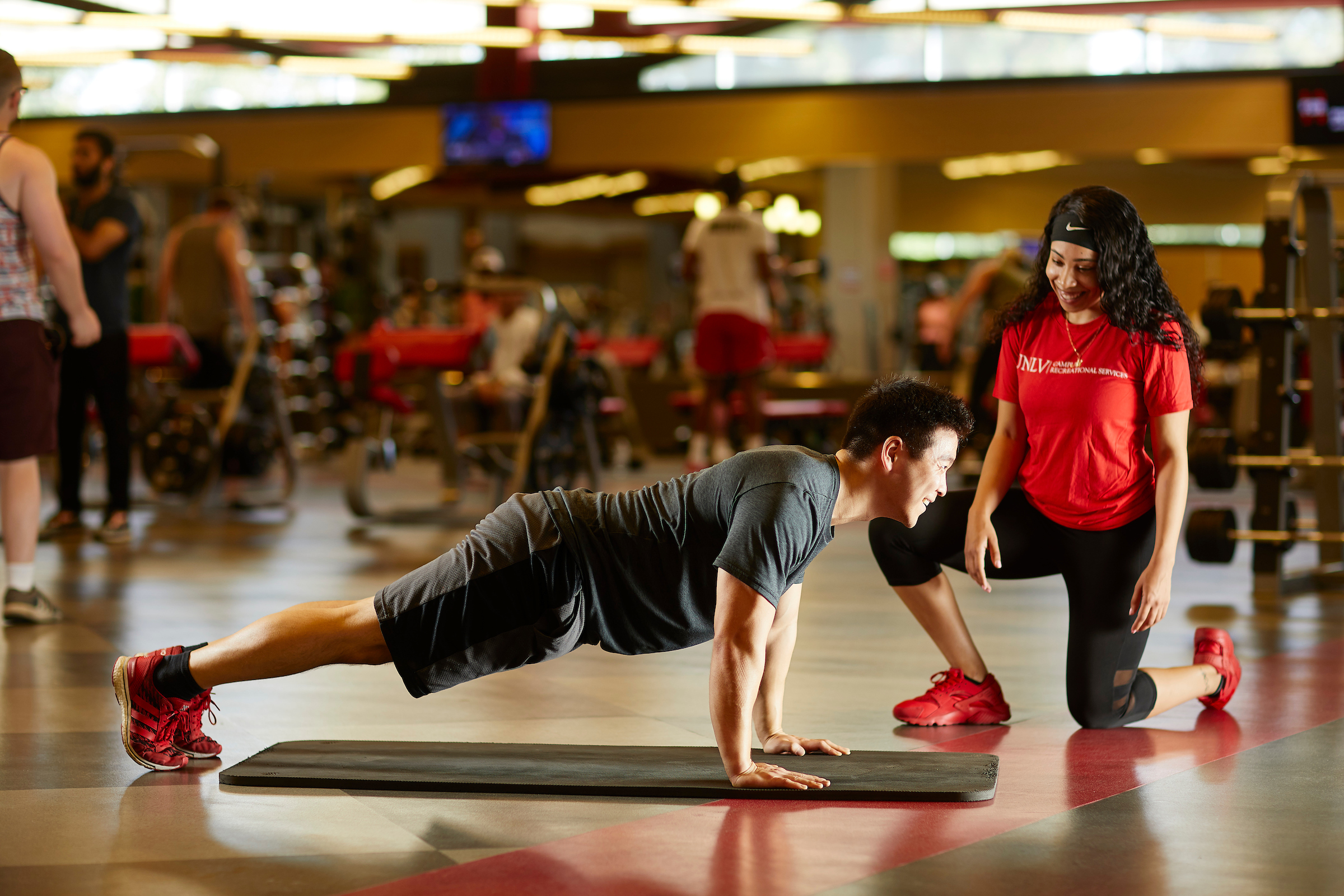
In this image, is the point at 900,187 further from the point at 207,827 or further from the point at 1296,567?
the point at 207,827

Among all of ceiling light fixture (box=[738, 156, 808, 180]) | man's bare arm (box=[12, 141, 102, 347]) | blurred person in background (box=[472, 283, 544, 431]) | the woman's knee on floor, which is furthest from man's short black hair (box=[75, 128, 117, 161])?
ceiling light fixture (box=[738, 156, 808, 180])

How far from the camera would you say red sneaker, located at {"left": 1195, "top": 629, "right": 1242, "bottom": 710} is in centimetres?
327

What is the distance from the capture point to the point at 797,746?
271 cm

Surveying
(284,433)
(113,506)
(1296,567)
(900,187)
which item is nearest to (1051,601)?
(1296,567)

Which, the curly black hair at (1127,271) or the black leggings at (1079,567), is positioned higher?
the curly black hair at (1127,271)

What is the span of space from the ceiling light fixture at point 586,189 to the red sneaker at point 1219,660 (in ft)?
43.9

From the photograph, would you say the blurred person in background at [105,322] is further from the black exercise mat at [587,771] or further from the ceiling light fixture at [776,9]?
the ceiling light fixture at [776,9]

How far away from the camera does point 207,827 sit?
231cm

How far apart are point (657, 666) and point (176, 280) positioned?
193 inches

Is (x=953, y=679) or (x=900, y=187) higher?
(x=900, y=187)

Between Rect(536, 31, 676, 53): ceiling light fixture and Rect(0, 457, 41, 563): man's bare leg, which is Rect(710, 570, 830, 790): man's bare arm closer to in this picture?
Rect(0, 457, 41, 563): man's bare leg

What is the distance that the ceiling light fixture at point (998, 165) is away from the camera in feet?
48.3

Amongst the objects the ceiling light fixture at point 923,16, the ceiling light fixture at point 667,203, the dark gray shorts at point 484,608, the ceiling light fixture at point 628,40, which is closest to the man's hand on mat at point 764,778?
the dark gray shorts at point 484,608

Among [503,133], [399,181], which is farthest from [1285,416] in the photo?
[399,181]
